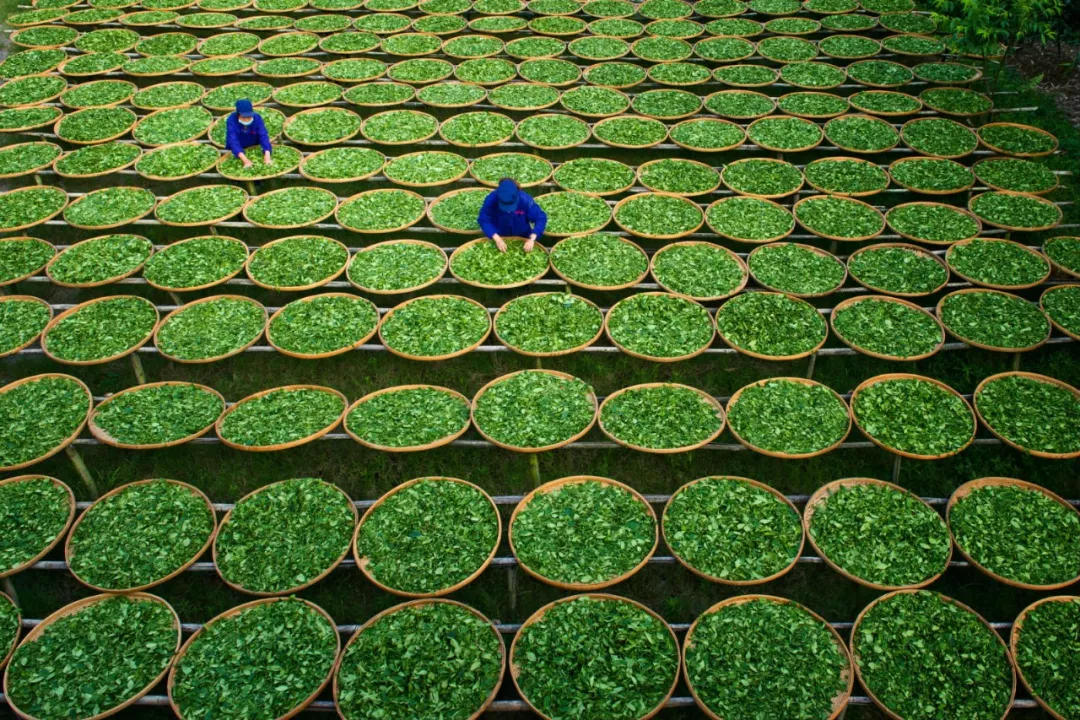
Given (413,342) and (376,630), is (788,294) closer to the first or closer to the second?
(413,342)

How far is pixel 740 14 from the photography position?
12.6 metres

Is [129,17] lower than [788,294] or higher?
higher

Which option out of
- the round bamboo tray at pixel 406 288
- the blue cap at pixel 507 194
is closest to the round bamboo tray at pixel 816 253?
the blue cap at pixel 507 194

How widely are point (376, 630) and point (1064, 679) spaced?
4.51m

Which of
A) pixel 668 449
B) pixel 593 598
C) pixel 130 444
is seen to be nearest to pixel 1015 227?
pixel 668 449

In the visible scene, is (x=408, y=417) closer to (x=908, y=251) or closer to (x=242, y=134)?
(x=242, y=134)

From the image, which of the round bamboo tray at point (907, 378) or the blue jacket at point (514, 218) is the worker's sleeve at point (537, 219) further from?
the round bamboo tray at point (907, 378)

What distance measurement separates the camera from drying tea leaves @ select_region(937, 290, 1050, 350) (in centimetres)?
652

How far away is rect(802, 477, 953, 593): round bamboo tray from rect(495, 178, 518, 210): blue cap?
405 cm

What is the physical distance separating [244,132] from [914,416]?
27.7 ft

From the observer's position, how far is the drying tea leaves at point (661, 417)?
5820mm

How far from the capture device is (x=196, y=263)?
24.9 feet

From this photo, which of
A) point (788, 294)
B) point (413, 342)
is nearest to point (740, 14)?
point (788, 294)

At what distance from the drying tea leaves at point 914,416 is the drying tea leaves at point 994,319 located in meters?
0.83
